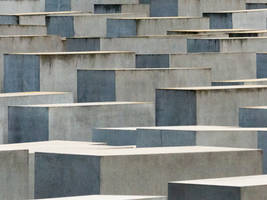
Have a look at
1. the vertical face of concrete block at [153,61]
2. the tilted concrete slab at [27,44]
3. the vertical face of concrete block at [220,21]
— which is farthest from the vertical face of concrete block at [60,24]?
the vertical face of concrete block at [153,61]

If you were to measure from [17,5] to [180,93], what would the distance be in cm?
1876

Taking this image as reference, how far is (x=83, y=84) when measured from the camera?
22891 mm

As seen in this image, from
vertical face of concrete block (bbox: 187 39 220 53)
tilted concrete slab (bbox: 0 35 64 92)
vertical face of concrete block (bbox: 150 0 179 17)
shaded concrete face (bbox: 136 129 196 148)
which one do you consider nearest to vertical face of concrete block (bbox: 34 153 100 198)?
shaded concrete face (bbox: 136 129 196 148)

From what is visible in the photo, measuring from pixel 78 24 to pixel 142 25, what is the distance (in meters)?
2.25

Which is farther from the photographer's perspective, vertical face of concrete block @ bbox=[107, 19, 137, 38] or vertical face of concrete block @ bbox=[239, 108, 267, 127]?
vertical face of concrete block @ bbox=[107, 19, 137, 38]

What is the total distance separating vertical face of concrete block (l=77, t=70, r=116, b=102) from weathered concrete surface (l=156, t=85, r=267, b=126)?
3002 mm

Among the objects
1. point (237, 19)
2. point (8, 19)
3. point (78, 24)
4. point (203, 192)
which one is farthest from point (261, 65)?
point (203, 192)

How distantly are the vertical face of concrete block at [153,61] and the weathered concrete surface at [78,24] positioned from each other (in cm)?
599

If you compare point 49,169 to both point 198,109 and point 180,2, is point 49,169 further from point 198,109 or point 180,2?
point 180,2

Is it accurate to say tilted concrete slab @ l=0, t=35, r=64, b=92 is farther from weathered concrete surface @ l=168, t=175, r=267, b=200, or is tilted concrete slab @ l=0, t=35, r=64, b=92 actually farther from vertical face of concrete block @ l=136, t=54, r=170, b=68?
weathered concrete surface @ l=168, t=175, r=267, b=200

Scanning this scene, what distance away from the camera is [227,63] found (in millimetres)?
24938

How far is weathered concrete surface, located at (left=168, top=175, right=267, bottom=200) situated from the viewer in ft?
31.8

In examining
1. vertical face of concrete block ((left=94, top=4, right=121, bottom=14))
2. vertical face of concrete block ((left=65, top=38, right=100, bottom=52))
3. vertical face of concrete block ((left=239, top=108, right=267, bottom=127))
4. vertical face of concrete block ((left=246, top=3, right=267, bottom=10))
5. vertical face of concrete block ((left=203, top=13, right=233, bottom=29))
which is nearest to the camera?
vertical face of concrete block ((left=239, top=108, right=267, bottom=127))

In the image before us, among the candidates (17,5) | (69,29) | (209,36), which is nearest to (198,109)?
(209,36)
